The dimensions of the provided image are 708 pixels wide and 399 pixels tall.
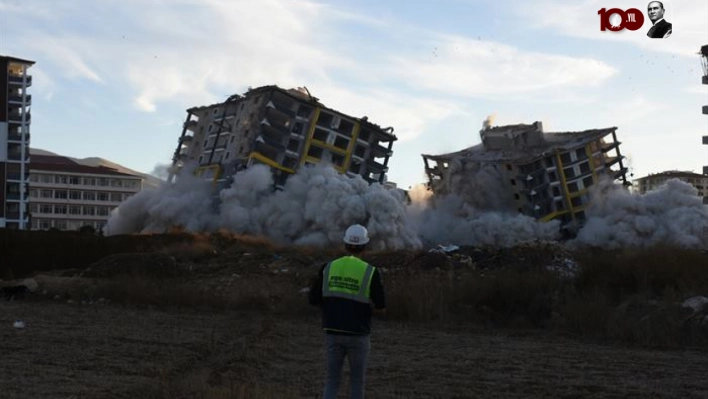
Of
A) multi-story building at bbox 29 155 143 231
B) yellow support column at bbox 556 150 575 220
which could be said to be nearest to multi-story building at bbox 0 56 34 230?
multi-story building at bbox 29 155 143 231

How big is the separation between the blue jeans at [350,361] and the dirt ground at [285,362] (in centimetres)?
179

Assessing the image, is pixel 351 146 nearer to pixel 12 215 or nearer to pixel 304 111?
pixel 304 111

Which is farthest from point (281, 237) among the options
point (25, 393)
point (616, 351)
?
point (25, 393)

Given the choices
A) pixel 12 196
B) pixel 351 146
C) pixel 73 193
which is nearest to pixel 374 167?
pixel 351 146

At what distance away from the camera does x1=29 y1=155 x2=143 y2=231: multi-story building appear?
119 meters

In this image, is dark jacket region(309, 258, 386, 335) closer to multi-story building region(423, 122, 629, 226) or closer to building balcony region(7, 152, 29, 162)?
multi-story building region(423, 122, 629, 226)

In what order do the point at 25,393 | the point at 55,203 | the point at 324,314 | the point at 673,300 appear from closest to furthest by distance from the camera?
the point at 324,314 < the point at 25,393 < the point at 673,300 < the point at 55,203

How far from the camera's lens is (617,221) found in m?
45.0

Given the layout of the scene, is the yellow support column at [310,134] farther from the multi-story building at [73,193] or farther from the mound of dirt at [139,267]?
the multi-story building at [73,193]

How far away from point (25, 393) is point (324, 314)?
4.02m

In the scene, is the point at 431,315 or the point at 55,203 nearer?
the point at 431,315

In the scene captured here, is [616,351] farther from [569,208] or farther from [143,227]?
[143,227]

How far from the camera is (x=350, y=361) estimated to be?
8.70m

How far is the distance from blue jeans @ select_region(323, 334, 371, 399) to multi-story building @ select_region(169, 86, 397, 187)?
34.9 m
